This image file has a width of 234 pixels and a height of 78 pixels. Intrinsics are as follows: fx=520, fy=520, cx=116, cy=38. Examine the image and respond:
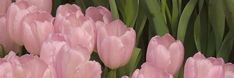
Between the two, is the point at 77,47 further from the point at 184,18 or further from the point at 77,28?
the point at 184,18

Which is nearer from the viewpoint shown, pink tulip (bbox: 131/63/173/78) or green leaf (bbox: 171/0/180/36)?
pink tulip (bbox: 131/63/173/78)

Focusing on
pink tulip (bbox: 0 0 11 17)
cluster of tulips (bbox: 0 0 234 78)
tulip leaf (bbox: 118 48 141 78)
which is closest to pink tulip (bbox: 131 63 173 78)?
cluster of tulips (bbox: 0 0 234 78)

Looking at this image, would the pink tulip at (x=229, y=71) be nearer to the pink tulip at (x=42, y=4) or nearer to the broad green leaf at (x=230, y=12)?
the broad green leaf at (x=230, y=12)

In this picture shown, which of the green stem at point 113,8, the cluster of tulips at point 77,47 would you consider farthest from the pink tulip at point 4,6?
the green stem at point 113,8

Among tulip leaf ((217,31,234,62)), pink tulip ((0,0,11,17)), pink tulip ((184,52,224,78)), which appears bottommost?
tulip leaf ((217,31,234,62))

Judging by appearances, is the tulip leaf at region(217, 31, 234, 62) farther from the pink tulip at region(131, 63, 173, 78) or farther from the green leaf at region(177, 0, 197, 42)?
the pink tulip at region(131, 63, 173, 78)

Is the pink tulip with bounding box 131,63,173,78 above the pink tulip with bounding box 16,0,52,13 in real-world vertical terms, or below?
below
